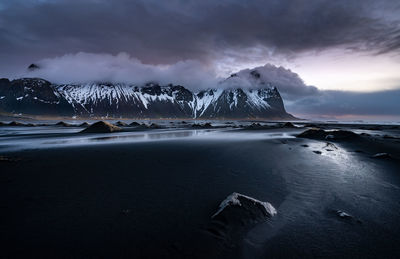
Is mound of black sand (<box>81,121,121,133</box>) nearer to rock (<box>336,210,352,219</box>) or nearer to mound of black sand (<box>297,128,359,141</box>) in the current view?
mound of black sand (<box>297,128,359,141</box>)

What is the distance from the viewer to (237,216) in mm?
4934

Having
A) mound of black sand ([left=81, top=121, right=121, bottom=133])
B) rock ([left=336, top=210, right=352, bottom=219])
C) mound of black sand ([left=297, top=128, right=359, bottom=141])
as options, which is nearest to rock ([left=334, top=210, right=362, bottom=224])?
rock ([left=336, top=210, right=352, bottom=219])

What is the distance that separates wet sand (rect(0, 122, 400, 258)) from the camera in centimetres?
381

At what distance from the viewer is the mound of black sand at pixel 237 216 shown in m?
4.45

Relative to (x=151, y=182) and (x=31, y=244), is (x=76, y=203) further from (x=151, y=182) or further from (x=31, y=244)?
(x=151, y=182)

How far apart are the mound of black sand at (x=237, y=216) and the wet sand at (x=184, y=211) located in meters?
0.19

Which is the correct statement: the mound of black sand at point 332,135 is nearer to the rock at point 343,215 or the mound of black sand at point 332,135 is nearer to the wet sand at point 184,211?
the wet sand at point 184,211

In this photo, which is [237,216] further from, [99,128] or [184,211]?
[99,128]

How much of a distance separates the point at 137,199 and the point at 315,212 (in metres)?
5.63

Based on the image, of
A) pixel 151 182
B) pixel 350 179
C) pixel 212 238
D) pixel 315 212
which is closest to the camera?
pixel 212 238

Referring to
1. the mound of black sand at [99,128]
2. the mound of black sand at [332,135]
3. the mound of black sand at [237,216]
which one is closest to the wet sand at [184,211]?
the mound of black sand at [237,216]

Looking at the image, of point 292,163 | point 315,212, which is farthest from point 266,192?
point 292,163

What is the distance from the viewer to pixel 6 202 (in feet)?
18.8

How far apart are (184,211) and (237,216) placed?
1550mm
